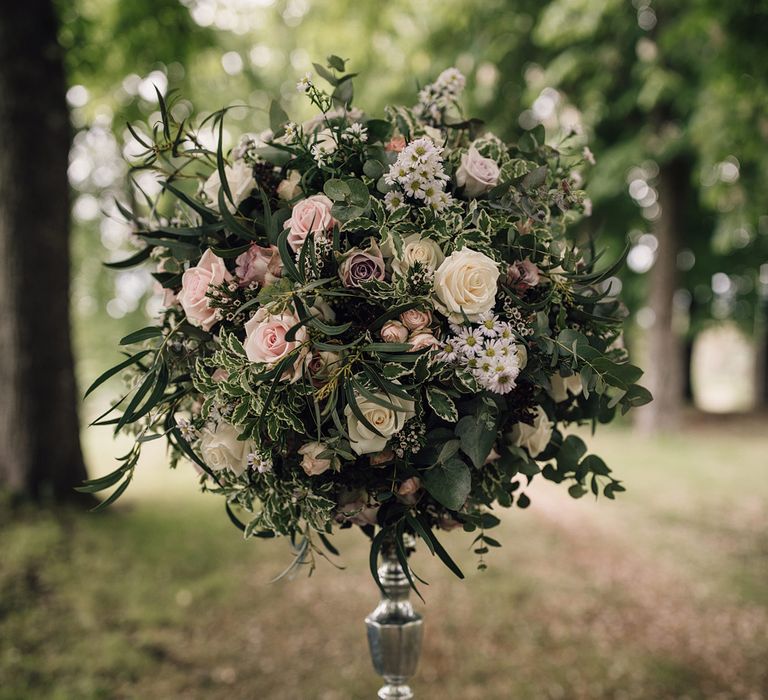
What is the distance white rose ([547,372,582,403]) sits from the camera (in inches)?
66.2

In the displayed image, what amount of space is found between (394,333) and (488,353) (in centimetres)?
21

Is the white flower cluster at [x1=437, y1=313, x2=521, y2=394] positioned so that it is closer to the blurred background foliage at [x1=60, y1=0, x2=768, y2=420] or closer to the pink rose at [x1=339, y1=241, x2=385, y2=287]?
the pink rose at [x1=339, y1=241, x2=385, y2=287]

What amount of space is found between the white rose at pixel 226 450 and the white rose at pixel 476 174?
2.66ft

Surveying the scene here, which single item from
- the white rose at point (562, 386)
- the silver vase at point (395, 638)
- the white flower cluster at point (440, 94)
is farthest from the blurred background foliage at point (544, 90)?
the silver vase at point (395, 638)

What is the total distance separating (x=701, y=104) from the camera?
8.41 metres

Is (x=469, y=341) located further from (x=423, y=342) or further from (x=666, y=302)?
(x=666, y=302)

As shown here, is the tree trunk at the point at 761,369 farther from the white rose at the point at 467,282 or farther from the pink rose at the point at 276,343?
the pink rose at the point at 276,343

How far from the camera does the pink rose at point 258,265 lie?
1.54 m

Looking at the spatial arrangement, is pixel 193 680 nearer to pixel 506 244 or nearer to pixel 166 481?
pixel 506 244

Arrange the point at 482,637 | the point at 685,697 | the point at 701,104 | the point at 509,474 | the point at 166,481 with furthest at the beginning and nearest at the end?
the point at 701,104 < the point at 166,481 < the point at 482,637 < the point at 685,697 < the point at 509,474

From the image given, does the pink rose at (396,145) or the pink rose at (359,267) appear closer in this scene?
the pink rose at (359,267)

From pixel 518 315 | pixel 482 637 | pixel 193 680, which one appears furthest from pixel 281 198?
pixel 482 637

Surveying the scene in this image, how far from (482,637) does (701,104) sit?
7.42 metres

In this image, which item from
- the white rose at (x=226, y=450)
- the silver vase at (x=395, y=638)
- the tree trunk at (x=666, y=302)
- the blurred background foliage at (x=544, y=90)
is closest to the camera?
the white rose at (x=226, y=450)
